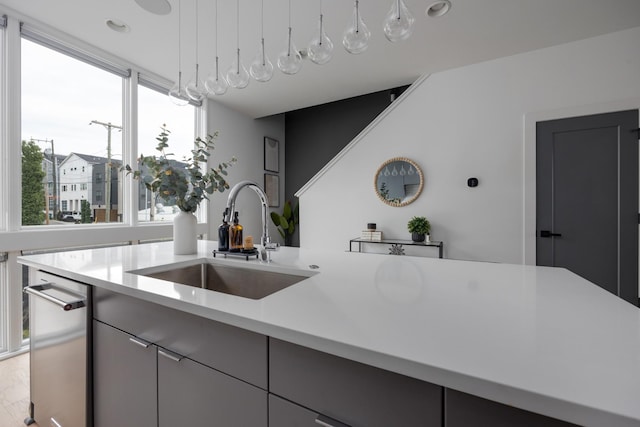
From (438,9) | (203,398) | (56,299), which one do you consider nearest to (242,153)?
(438,9)

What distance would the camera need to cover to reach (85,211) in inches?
116

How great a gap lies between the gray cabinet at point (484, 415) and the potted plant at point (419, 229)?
3049 mm

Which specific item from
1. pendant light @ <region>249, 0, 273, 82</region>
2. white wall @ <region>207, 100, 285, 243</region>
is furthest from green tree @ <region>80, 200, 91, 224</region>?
pendant light @ <region>249, 0, 273, 82</region>

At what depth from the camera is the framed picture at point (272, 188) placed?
5.17 m

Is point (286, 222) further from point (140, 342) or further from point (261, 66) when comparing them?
point (140, 342)

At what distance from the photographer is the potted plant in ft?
11.2

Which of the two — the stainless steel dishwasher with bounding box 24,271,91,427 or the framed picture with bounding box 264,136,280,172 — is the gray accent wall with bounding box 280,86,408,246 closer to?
the framed picture with bounding box 264,136,280,172

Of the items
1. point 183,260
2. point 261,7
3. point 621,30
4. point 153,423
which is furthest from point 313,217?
point 621,30

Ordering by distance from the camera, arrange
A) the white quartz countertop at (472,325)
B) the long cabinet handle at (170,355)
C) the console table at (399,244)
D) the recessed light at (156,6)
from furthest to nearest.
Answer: the console table at (399,244), the recessed light at (156,6), the long cabinet handle at (170,355), the white quartz countertop at (472,325)

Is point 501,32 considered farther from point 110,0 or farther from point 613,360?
point 110,0

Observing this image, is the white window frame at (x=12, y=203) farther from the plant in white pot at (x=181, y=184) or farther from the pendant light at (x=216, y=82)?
the pendant light at (x=216, y=82)

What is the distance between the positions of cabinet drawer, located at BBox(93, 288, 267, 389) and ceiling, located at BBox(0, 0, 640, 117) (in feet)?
7.64

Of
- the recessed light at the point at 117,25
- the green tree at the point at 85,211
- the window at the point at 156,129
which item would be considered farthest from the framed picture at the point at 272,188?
the recessed light at the point at 117,25

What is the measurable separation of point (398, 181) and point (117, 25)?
3262 mm
